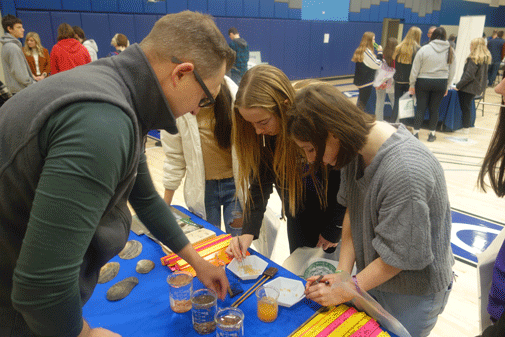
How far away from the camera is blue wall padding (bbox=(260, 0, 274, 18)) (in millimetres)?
9477

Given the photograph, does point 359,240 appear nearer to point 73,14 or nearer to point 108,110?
point 108,110

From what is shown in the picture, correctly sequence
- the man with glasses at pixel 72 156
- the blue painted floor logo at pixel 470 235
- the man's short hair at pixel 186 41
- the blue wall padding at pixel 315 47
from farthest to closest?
the blue wall padding at pixel 315 47 < the blue painted floor logo at pixel 470 235 < the man's short hair at pixel 186 41 < the man with glasses at pixel 72 156

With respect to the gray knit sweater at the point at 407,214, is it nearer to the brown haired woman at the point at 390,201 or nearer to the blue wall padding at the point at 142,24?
the brown haired woman at the point at 390,201

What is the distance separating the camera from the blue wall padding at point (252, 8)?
30.0 ft

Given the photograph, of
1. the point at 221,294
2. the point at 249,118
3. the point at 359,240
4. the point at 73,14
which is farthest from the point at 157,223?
the point at 73,14

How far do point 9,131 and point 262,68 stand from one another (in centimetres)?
101

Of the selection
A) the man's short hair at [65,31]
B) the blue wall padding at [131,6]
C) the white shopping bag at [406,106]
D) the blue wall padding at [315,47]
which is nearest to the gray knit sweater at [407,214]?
the white shopping bag at [406,106]

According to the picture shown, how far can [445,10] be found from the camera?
14.9m

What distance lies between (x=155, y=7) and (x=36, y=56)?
10.6 ft

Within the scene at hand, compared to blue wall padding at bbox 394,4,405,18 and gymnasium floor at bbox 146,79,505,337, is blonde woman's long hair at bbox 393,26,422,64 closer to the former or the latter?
gymnasium floor at bbox 146,79,505,337

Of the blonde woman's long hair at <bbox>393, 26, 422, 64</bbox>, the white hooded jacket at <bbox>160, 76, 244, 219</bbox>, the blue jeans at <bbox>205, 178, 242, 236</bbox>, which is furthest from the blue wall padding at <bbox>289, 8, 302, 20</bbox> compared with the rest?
the blue jeans at <bbox>205, 178, 242, 236</bbox>

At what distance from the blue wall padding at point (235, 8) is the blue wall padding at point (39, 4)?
3.93 meters

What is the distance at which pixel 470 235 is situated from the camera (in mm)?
3010

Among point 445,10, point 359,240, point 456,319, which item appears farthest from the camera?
point 445,10
